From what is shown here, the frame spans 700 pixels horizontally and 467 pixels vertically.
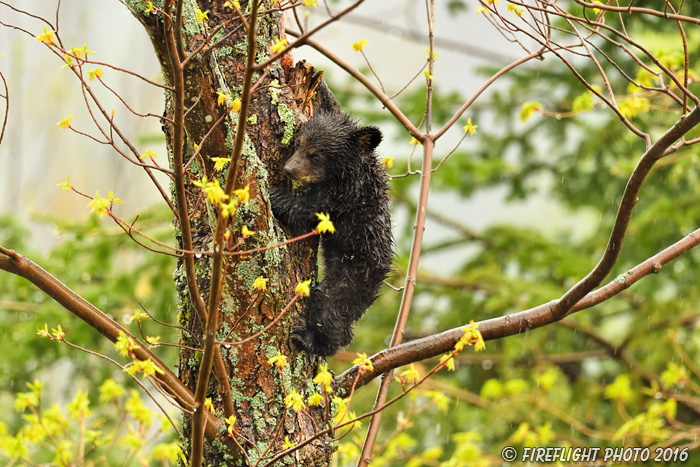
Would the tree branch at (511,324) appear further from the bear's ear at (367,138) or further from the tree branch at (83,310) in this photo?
the bear's ear at (367,138)

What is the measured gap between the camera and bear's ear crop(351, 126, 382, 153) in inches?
119

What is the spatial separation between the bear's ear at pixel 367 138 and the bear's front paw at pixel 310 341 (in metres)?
1.02

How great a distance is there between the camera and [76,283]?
16.3 ft

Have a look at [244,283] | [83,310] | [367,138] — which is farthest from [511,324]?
[83,310]

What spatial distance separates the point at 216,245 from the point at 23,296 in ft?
14.2

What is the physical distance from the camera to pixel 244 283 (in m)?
2.15

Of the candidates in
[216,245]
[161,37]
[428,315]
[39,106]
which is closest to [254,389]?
[216,245]

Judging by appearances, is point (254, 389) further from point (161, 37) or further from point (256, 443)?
point (161, 37)

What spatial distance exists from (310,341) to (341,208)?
79 cm

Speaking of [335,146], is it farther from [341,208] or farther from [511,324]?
[511,324]

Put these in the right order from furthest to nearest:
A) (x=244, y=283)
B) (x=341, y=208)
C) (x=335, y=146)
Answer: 1. (x=335, y=146)
2. (x=341, y=208)
3. (x=244, y=283)

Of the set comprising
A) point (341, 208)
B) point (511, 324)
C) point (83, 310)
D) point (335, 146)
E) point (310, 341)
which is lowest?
point (83, 310)

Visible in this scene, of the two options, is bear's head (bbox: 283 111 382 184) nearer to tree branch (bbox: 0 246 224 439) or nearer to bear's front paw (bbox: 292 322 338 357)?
bear's front paw (bbox: 292 322 338 357)

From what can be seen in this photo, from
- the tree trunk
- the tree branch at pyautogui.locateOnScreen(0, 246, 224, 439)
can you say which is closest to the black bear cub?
the tree trunk
